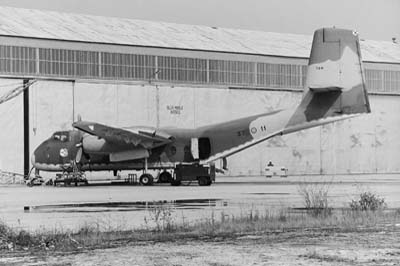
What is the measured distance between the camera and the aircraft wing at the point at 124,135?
42.1 m

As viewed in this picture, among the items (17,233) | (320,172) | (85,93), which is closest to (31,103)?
(85,93)

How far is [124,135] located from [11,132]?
14.6 m

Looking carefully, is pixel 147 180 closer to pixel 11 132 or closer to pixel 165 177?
pixel 165 177

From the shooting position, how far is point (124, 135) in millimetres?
43062

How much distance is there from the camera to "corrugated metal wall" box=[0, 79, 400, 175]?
54.7 m

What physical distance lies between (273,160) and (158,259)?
182ft

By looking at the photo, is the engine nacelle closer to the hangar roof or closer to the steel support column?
the steel support column

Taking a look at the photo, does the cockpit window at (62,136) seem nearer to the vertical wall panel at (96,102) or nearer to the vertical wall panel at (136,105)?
the vertical wall panel at (96,102)

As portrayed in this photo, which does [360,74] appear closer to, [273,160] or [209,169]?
[209,169]

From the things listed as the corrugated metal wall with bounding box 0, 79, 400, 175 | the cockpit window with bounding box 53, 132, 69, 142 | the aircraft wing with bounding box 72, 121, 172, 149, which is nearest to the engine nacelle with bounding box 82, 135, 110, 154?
the aircraft wing with bounding box 72, 121, 172, 149

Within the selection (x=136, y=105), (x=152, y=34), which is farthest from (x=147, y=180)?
(x=152, y=34)

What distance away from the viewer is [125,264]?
10586mm

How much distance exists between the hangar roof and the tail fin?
72.6 ft

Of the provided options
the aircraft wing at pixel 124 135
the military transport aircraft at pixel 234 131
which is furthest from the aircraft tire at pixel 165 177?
the aircraft wing at pixel 124 135
